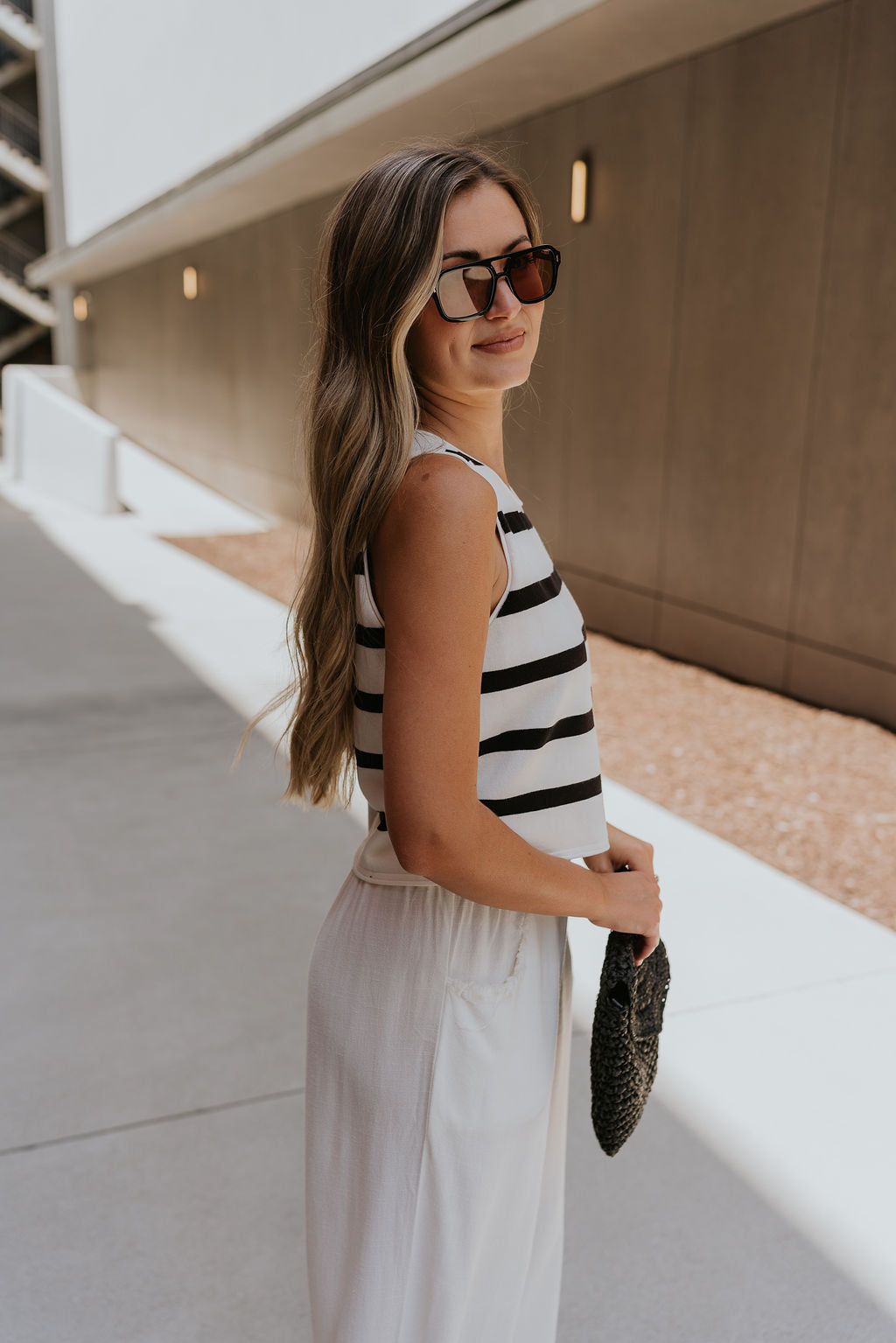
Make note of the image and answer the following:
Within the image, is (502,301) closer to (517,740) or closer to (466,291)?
(466,291)

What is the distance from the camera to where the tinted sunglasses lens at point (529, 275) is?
1.35 meters

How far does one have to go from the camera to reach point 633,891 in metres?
1.47

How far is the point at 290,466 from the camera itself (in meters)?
14.7

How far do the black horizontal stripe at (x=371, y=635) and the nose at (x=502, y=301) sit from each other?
0.38 metres

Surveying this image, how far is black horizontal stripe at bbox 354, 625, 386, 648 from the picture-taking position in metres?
1.32

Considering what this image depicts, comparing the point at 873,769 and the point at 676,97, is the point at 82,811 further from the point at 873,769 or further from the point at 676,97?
the point at 676,97

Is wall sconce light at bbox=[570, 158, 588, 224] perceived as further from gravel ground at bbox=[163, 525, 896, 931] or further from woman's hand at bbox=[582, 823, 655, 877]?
woman's hand at bbox=[582, 823, 655, 877]

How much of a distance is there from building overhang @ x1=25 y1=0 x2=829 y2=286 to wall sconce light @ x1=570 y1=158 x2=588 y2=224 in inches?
19.0

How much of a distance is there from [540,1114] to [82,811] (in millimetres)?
3854

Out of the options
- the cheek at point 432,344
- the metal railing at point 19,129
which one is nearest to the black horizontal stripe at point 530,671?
the cheek at point 432,344

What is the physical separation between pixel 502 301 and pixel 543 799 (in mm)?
574

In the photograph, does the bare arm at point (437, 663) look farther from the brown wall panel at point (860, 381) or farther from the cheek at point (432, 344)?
the brown wall panel at point (860, 381)

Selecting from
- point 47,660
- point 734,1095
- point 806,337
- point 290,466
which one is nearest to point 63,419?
A: point 290,466

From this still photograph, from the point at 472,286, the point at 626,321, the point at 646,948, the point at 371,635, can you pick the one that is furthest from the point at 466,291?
the point at 626,321
